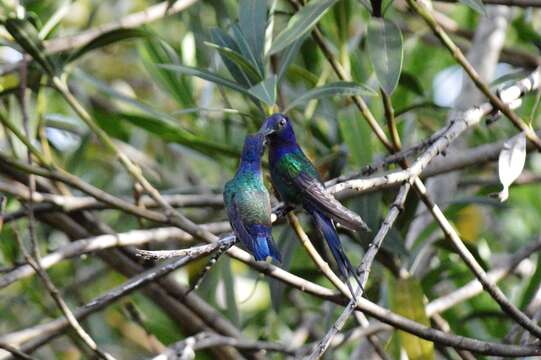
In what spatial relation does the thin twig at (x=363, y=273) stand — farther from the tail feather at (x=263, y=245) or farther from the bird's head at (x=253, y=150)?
the bird's head at (x=253, y=150)

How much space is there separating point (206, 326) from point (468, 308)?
45.3 inches

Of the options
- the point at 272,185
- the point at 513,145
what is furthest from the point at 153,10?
the point at 513,145

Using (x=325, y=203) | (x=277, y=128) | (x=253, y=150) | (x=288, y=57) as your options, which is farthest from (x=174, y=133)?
(x=325, y=203)

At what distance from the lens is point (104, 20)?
190 inches

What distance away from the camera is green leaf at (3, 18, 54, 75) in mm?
2262

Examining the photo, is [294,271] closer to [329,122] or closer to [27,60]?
[329,122]

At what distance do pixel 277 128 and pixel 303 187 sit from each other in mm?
170

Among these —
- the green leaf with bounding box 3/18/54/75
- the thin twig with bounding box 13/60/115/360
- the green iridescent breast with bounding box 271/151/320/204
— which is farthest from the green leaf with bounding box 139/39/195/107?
the green iridescent breast with bounding box 271/151/320/204

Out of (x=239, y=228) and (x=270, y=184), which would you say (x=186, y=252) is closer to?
(x=239, y=228)

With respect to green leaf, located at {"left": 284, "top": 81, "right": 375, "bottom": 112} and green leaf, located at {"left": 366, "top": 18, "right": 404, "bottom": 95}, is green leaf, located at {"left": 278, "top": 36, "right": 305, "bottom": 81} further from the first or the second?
green leaf, located at {"left": 366, "top": 18, "right": 404, "bottom": 95}

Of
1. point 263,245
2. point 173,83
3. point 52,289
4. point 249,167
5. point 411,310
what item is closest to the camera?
point 263,245

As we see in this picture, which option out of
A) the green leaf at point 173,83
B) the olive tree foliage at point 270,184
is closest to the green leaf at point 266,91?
the olive tree foliage at point 270,184

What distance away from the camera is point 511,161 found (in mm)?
1853

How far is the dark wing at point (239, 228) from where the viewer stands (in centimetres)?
157
